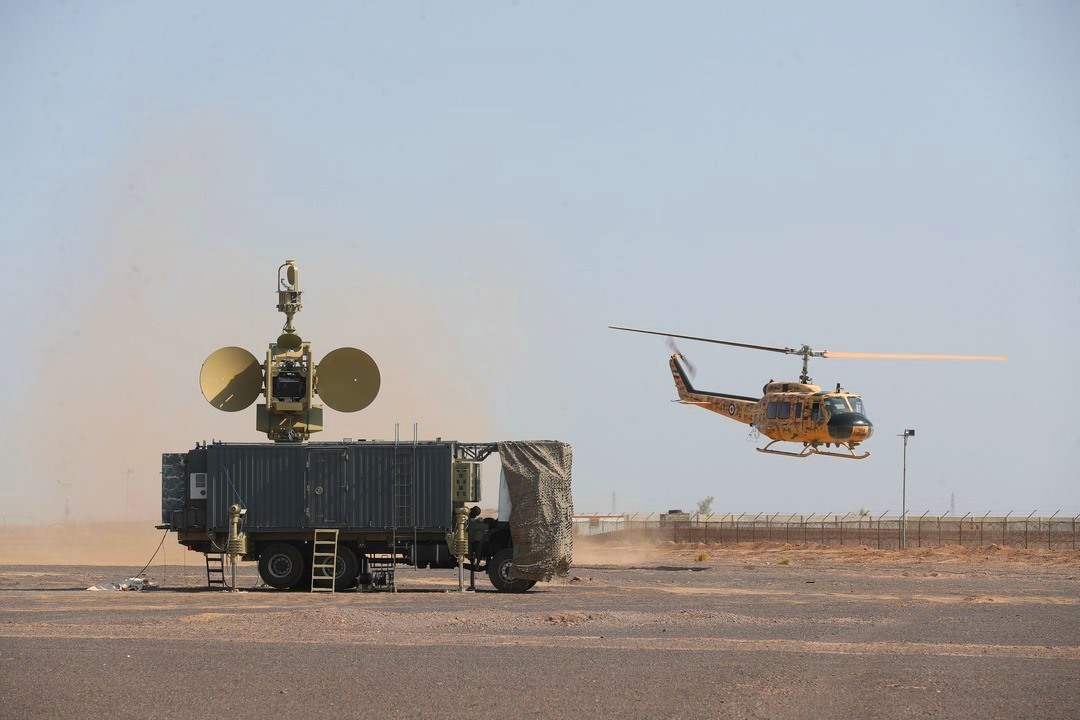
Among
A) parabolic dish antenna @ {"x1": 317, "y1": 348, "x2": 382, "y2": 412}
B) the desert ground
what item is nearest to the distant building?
the desert ground

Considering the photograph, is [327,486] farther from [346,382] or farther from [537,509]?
[537,509]

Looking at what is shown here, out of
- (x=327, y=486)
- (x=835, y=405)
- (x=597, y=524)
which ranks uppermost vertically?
(x=835, y=405)

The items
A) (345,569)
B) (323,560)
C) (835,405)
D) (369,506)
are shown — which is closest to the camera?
(369,506)

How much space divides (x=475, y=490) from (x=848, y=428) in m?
17.9

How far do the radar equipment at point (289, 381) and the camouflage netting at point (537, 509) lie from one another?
4.67 m

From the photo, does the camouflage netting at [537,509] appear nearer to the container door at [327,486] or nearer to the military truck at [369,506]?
the military truck at [369,506]

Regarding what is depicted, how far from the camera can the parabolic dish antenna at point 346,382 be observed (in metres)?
32.5

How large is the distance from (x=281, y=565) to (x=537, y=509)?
6.27 meters

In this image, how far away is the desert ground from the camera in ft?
48.7

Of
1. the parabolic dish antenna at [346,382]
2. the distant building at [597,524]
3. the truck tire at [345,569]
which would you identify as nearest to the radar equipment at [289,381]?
the parabolic dish antenna at [346,382]

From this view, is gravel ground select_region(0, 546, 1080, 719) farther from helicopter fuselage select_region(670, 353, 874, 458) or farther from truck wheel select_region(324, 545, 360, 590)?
helicopter fuselage select_region(670, 353, 874, 458)

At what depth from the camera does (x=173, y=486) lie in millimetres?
30672

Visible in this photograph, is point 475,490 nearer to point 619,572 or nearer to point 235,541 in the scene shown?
point 235,541

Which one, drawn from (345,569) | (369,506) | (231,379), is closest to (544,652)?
(369,506)
